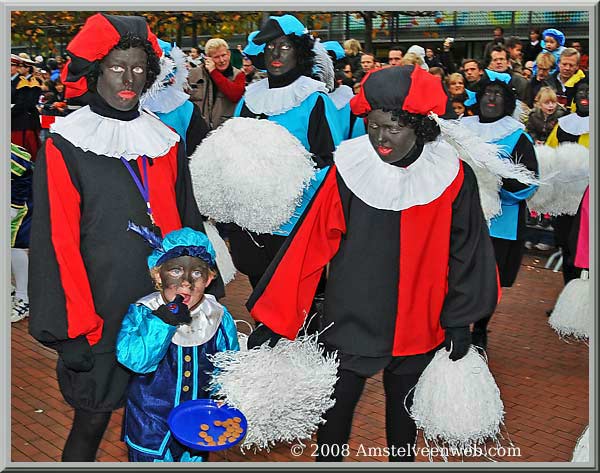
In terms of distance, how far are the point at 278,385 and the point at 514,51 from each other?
7.52 m

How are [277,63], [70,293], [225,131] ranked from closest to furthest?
[70,293]
[225,131]
[277,63]

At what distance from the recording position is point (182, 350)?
325cm

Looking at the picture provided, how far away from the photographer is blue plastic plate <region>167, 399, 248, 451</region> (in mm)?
3016

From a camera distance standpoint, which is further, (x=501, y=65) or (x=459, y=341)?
(x=501, y=65)

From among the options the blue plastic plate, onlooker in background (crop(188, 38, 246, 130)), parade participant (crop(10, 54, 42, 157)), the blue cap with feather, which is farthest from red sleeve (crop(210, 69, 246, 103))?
the blue plastic plate

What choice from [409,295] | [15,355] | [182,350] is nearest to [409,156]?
[409,295]

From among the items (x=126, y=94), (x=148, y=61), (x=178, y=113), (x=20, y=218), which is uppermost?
(x=148, y=61)

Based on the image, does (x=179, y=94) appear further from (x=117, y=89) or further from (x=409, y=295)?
(x=409, y=295)

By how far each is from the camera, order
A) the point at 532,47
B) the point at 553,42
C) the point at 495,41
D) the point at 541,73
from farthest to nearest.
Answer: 1. the point at 532,47
2. the point at 553,42
3. the point at 495,41
4. the point at 541,73

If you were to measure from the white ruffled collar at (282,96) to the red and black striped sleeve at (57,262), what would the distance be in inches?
89.5

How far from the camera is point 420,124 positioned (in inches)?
127

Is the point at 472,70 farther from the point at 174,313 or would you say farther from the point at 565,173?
the point at 174,313

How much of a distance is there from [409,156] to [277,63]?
89.8 inches

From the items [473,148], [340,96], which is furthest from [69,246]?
[340,96]
